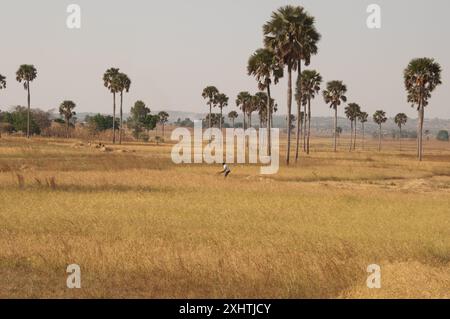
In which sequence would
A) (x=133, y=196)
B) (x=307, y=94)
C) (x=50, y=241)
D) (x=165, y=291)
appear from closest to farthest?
(x=165, y=291) < (x=50, y=241) < (x=133, y=196) < (x=307, y=94)

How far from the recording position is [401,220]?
21.0 meters

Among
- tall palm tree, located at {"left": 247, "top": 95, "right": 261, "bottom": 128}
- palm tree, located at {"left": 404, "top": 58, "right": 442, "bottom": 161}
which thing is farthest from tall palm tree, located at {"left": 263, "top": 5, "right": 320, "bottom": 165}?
tall palm tree, located at {"left": 247, "top": 95, "right": 261, "bottom": 128}

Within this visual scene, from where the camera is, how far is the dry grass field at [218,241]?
461 inches

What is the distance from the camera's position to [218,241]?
53.3ft

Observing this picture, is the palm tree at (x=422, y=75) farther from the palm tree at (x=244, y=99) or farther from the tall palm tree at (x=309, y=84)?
the palm tree at (x=244, y=99)

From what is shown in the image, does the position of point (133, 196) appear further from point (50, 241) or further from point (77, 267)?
point (77, 267)

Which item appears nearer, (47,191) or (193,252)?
(193,252)

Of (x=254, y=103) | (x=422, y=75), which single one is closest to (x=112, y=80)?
(x=254, y=103)

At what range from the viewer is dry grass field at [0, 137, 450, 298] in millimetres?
11703

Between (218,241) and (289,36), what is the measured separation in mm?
43356

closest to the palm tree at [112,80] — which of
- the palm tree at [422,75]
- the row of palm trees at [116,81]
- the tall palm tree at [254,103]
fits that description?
the row of palm trees at [116,81]

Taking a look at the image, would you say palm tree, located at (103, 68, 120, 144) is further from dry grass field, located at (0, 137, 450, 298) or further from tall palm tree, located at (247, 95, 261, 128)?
dry grass field, located at (0, 137, 450, 298)

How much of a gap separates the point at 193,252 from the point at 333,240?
501 cm

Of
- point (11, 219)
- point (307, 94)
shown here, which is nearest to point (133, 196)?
point (11, 219)
